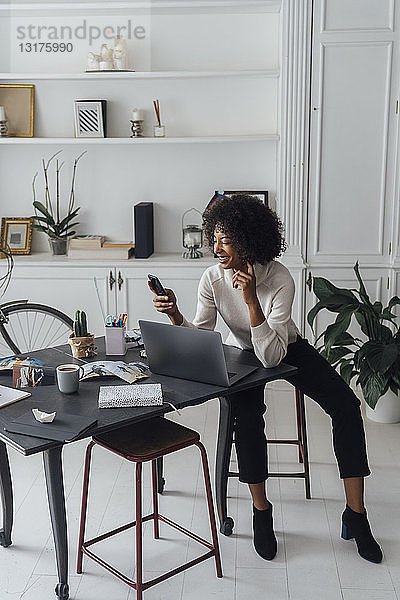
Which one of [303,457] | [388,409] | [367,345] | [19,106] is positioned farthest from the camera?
[19,106]

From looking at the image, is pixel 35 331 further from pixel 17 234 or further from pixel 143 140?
pixel 143 140

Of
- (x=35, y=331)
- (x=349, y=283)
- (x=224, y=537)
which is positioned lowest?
(x=224, y=537)

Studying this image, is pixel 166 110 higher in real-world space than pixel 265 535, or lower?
higher

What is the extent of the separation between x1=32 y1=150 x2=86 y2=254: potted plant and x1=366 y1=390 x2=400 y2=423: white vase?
2.02 m

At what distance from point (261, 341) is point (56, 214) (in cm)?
237

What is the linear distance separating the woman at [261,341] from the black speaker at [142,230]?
1.44 m

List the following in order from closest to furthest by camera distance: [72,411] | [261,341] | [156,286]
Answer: [72,411], [261,341], [156,286]

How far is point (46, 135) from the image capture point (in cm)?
449

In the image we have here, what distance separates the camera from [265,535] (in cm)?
264

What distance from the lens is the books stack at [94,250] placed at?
4309 mm

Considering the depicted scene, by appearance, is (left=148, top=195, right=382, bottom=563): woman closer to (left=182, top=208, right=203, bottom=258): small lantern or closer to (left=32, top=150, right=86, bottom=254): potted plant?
(left=182, top=208, right=203, bottom=258): small lantern

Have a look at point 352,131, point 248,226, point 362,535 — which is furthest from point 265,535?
point 352,131

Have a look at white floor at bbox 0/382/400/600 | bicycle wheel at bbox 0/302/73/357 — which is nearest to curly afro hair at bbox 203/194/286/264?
white floor at bbox 0/382/400/600

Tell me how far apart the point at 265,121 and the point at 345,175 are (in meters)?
0.64
